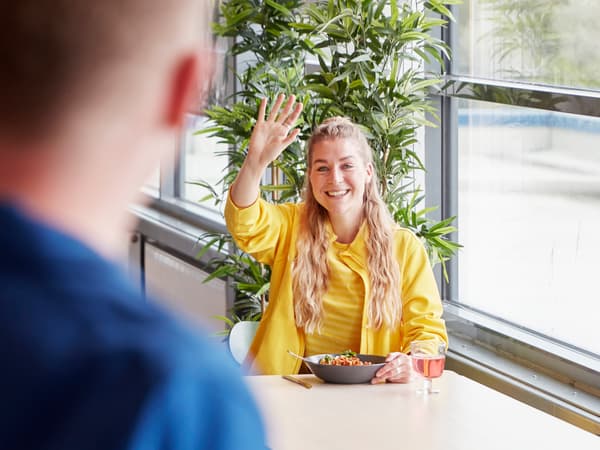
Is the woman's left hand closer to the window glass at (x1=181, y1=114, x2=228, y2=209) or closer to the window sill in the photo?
the window sill

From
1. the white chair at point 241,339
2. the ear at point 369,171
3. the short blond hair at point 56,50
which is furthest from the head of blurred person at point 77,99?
the white chair at point 241,339

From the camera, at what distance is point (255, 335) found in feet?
10.7

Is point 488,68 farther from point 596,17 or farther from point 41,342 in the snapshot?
point 41,342

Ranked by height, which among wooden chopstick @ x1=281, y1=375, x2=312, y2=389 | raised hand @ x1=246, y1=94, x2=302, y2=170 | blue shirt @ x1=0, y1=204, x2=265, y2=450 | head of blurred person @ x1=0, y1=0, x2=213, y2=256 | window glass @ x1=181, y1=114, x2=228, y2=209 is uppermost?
window glass @ x1=181, y1=114, x2=228, y2=209

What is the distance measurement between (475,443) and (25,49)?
1.94 meters

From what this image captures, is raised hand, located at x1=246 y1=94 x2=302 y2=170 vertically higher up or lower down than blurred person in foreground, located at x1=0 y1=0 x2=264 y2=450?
higher up

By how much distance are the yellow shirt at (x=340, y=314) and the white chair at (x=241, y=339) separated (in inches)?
12.5

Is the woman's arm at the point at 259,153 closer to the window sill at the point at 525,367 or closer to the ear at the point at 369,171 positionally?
the ear at the point at 369,171

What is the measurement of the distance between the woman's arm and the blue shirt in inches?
105

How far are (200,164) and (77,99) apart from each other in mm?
5678

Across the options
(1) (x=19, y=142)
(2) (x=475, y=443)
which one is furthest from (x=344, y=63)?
(1) (x=19, y=142)

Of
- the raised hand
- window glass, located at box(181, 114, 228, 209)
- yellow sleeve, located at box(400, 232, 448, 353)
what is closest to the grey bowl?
yellow sleeve, located at box(400, 232, 448, 353)

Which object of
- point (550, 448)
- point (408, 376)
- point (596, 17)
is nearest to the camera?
point (550, 448)

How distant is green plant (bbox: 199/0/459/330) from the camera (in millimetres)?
3490
